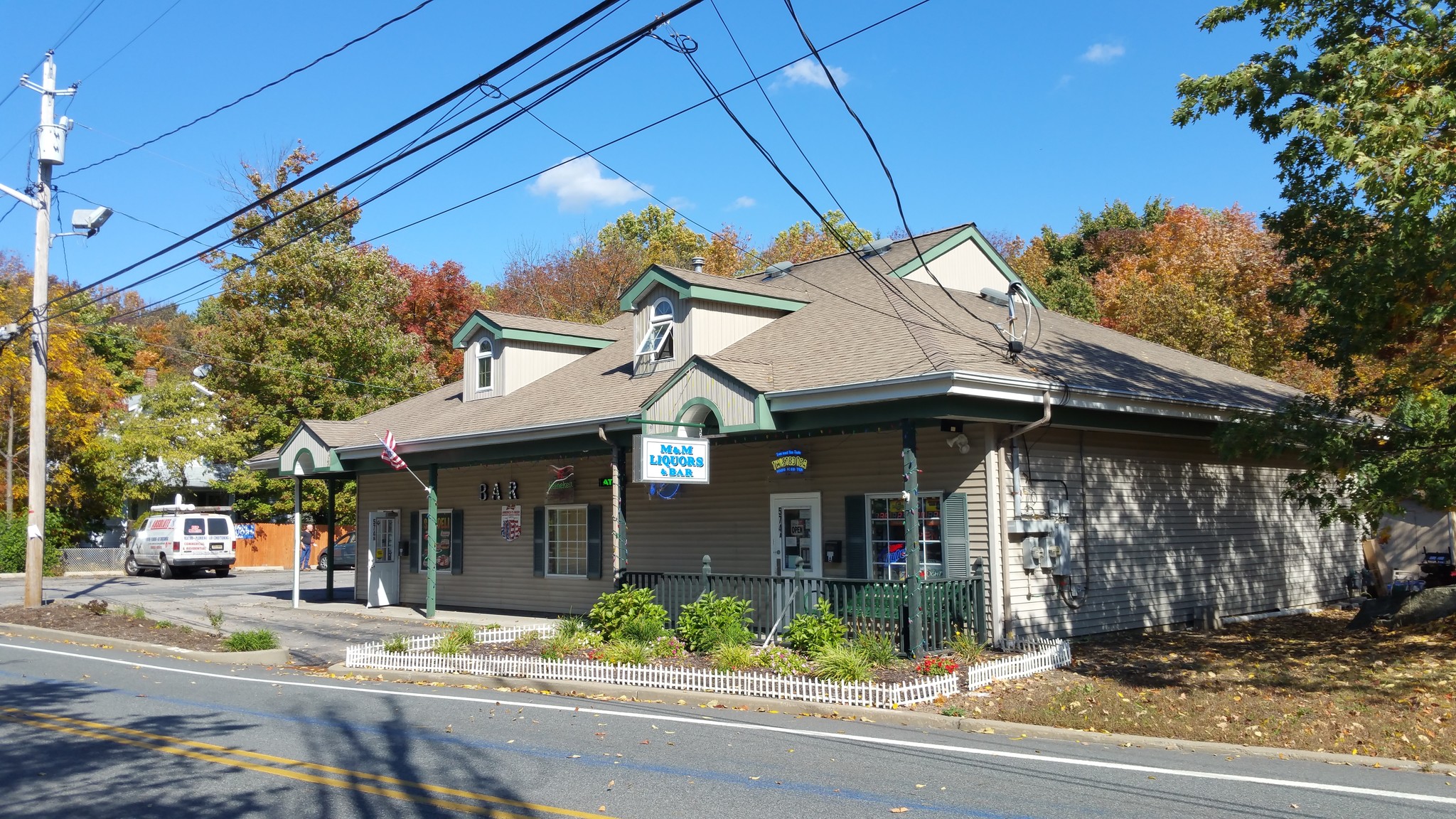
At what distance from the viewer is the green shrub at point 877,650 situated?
12750 millimetres

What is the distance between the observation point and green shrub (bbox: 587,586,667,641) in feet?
49.9

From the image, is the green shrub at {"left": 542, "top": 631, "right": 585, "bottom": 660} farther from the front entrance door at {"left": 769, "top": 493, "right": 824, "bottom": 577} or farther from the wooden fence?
the wooden fence

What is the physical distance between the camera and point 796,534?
16938 millimetres

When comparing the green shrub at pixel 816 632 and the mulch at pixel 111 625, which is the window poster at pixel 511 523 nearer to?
the mulch at pixel 111 625

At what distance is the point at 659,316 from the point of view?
1948cm

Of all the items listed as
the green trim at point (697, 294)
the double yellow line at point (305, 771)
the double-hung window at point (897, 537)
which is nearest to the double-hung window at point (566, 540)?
the green trim at point (697, 294)

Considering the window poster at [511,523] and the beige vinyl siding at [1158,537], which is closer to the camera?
the beige vinyl siding at [1158,537]

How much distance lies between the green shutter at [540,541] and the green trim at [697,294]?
4.43 metres

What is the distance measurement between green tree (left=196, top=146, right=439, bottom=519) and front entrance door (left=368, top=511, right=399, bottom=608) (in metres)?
17.4

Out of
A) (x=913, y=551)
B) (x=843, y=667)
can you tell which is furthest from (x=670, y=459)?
(x=843, y=667)

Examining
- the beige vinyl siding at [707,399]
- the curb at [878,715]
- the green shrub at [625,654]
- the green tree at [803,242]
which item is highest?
the green tree at [803,242]

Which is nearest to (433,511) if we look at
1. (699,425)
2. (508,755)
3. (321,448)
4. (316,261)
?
(321,448)

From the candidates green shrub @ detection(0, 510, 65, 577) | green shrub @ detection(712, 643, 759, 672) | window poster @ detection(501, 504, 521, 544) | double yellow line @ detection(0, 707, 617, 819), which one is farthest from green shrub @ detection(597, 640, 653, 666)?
green shrub @ detection(0, 510, 65, 577)

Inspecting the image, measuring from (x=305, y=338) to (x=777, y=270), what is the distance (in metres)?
24.3
